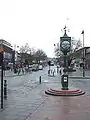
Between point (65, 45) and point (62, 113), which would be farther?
point (65, 45)

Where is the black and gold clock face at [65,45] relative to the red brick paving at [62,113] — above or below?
above

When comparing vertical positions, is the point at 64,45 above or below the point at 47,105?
above

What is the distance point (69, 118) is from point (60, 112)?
60.0 inches

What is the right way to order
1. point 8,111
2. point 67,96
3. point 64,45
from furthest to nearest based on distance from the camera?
point 64,45 → point 67,96 → point 8,111

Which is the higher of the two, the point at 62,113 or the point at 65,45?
the point at 65,45

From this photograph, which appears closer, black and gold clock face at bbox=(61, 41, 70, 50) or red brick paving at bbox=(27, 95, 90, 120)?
red brick paving at bbox=(27, 95, 90, 120)

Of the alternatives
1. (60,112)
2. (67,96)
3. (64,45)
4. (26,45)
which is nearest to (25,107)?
(60,112)

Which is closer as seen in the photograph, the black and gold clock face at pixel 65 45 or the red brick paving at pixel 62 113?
the red brick paving at pixel 62 113

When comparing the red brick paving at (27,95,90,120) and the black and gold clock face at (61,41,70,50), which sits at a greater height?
the black and gold clock face at (61,41,70,50)

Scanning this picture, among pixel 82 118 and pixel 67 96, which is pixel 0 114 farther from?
pixel 67 96

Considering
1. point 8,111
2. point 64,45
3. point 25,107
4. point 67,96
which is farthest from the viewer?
point 64,45

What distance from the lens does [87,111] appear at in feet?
46.3

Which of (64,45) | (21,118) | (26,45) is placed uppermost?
(26,45)

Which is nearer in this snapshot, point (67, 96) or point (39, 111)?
point (39, 111)
